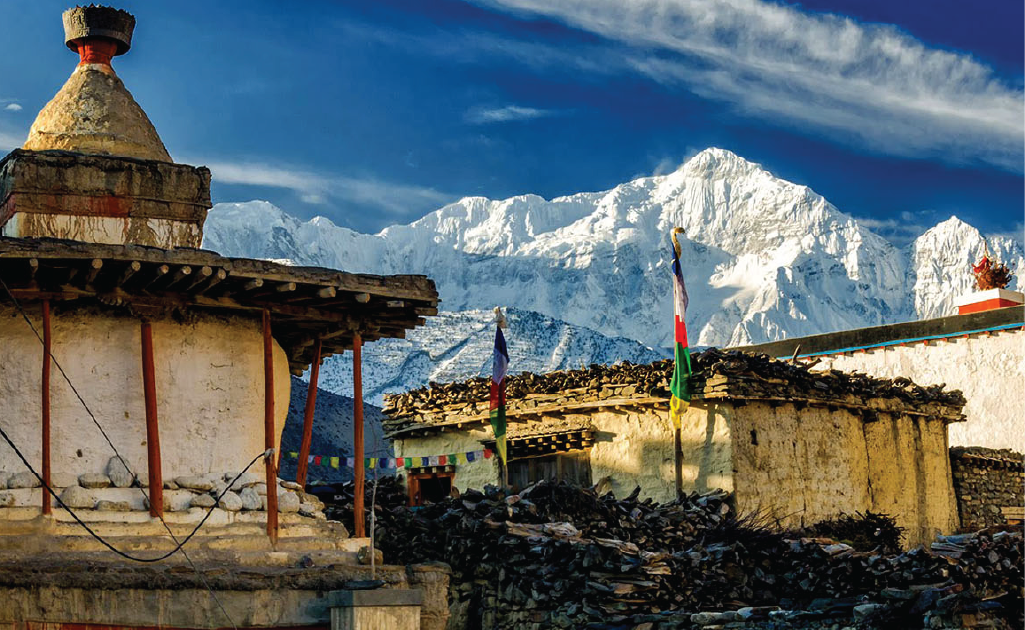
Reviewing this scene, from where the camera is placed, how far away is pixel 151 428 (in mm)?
10367

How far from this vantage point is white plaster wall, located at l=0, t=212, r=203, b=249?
37.7 feet

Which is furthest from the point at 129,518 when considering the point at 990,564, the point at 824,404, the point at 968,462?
the point at 968,462

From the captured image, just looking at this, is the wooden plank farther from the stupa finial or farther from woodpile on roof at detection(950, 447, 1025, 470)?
woodpile on roof at detection(950, 447, 1025, 470)

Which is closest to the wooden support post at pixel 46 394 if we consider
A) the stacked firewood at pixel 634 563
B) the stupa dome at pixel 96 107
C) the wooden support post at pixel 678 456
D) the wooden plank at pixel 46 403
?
the wooden plank at pixel 46 403

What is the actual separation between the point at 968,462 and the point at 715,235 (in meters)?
54.9

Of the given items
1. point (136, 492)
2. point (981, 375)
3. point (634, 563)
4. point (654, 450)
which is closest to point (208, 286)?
point (136, 492)

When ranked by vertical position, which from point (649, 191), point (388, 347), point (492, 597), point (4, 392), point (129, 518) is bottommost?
point (492, 597)

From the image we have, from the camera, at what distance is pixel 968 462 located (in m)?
25.7

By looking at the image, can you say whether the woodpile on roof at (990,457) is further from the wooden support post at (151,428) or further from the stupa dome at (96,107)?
the wooden support post at (151,428)

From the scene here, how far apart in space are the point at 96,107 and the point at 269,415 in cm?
318

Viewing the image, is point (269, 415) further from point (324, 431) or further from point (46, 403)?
point (324, 431)

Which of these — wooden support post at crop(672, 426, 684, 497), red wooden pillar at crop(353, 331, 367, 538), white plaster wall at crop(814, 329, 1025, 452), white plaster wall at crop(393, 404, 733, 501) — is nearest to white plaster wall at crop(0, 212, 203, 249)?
red wooden pillar at crop(353, 331, 367, 538)

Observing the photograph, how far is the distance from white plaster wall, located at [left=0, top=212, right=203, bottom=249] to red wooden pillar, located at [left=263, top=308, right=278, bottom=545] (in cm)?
143

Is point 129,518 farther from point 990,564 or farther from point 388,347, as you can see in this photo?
point 388,347
